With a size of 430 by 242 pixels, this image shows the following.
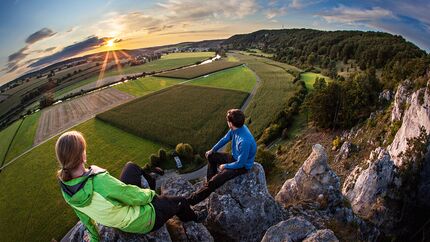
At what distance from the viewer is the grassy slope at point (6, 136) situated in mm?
63369

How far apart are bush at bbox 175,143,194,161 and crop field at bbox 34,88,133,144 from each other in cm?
3383

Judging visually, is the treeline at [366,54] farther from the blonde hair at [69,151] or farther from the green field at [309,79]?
the blonde hair at [69,151]

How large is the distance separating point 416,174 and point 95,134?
2309 inches

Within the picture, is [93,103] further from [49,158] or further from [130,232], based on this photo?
[130,232]

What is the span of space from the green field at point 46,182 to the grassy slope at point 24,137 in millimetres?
3929

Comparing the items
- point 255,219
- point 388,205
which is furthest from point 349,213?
point 388,205

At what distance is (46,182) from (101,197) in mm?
47831

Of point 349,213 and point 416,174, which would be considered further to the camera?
point 416,174

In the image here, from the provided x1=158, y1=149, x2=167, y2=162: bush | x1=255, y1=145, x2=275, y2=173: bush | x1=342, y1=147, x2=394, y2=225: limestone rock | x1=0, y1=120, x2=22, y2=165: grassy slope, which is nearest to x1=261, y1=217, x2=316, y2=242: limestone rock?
x1=342, y1=147, x2=394, y2=225: limestone rock

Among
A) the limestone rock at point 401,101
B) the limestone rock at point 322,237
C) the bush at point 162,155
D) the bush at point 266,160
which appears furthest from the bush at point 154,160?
the limestone rock at point 322,237

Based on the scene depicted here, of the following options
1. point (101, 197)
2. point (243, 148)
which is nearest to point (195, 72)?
point (243, 148)

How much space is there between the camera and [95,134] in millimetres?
62875

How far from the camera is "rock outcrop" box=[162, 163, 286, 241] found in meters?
10.6

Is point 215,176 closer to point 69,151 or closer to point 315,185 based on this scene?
point 315,185
